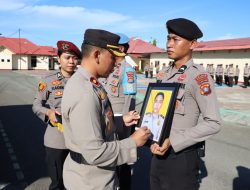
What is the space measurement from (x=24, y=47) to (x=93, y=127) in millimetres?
63737

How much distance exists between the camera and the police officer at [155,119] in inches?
90.0

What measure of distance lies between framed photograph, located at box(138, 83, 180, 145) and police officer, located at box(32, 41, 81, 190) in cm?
114

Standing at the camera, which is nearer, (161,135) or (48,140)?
(161,135)

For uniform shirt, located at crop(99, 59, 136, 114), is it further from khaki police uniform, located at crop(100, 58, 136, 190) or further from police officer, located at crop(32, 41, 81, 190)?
police officer, located at crop(32, 41, 81, 190)

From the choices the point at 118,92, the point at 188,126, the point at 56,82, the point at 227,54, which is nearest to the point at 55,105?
the point at 56,82

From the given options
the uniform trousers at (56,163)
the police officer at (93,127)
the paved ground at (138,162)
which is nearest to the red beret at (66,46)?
the uniform trousers at (56,163)

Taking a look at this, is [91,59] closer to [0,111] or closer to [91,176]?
[91,176]

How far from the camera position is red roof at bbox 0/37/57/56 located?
58.8m

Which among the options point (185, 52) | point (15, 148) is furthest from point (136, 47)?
point (185, 52)

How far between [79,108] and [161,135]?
0.72m

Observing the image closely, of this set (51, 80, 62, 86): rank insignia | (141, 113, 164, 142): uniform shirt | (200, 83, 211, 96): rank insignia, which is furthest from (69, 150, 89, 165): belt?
(51, 80, 62, 86): rank insignia

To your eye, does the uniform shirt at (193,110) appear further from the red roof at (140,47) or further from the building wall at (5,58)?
the building wall at (5,58)

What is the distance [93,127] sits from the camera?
5.86 feet

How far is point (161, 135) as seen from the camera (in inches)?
88.7
